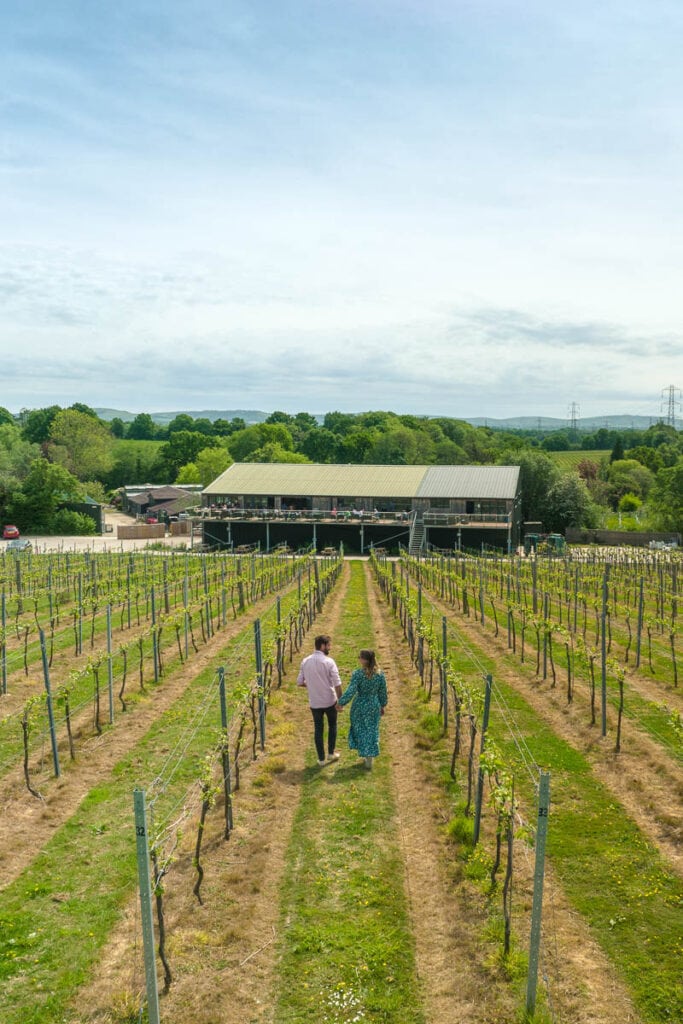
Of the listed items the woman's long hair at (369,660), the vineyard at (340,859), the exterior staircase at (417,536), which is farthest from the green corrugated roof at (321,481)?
the woman's long hair at (369,660)

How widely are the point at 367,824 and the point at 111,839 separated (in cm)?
269

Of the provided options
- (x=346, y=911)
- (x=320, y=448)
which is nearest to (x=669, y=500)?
(x=346, y=911)

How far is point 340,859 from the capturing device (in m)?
7.26

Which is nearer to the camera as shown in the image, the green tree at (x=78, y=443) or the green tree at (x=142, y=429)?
the green tree at (x=78, y=443)

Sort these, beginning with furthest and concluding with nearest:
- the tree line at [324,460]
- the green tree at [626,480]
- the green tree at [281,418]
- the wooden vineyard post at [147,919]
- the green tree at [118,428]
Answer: the green tree at [118,428] → the green tree at [281,418] → the green tree at [626,480] → the tree line at [324,460] → the wooden vineyard post at [147,919]

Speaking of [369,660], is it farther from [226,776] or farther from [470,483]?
[470,483]

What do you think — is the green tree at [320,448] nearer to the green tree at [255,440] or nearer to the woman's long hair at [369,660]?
the green tree at [255,440]

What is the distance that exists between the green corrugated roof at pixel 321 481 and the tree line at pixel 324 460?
12.1 m

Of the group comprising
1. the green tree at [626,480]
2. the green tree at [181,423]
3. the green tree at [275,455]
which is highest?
the green tree at [181,423]

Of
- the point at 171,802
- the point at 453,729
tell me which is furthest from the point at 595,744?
the point at 171,802

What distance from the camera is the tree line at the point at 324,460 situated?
56.5 metres

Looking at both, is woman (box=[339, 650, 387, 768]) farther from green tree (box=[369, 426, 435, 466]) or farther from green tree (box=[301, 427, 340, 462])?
green tree (box=[301, 427, 340, 462])

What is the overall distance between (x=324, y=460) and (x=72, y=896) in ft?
321

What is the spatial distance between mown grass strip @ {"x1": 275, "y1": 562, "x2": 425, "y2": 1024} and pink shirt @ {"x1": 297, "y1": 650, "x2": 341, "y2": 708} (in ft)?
3.06
